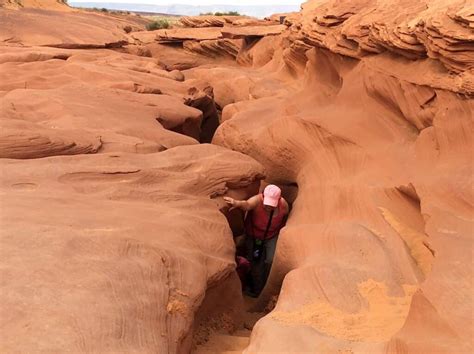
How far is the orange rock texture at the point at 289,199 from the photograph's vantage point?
3.03 metres

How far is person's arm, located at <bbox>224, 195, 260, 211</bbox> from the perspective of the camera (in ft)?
17.8

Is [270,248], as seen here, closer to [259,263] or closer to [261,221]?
[259,263]

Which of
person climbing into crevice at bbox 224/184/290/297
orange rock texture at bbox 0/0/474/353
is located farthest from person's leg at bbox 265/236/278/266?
orange rock texture at bbox 0/0/474/353

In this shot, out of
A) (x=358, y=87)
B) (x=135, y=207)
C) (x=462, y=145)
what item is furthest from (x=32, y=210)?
(x=358, y=87)

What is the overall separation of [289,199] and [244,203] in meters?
1.43

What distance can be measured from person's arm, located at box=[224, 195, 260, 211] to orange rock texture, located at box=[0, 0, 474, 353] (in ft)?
0.39

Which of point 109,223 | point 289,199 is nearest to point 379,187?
point 289,199

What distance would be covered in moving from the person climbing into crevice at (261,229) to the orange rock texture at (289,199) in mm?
192

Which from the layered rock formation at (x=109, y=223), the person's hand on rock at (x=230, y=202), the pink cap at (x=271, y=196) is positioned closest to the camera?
the layered rock formation at (x=109, y=223)

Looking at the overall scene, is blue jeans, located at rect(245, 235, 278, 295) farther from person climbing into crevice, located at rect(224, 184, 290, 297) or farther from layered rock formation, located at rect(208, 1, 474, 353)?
layered rock formation, located at rect(208, 1, 474, 353)

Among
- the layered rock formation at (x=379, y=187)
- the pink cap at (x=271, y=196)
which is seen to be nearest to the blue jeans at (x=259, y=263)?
the pink cap at (x=271, y=196)

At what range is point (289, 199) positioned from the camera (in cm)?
695

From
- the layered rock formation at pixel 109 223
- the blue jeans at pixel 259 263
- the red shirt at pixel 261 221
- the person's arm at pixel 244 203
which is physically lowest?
the blue jeans at pixel 259 263

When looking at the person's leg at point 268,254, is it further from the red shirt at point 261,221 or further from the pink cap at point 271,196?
the pink cap at point 271,196
